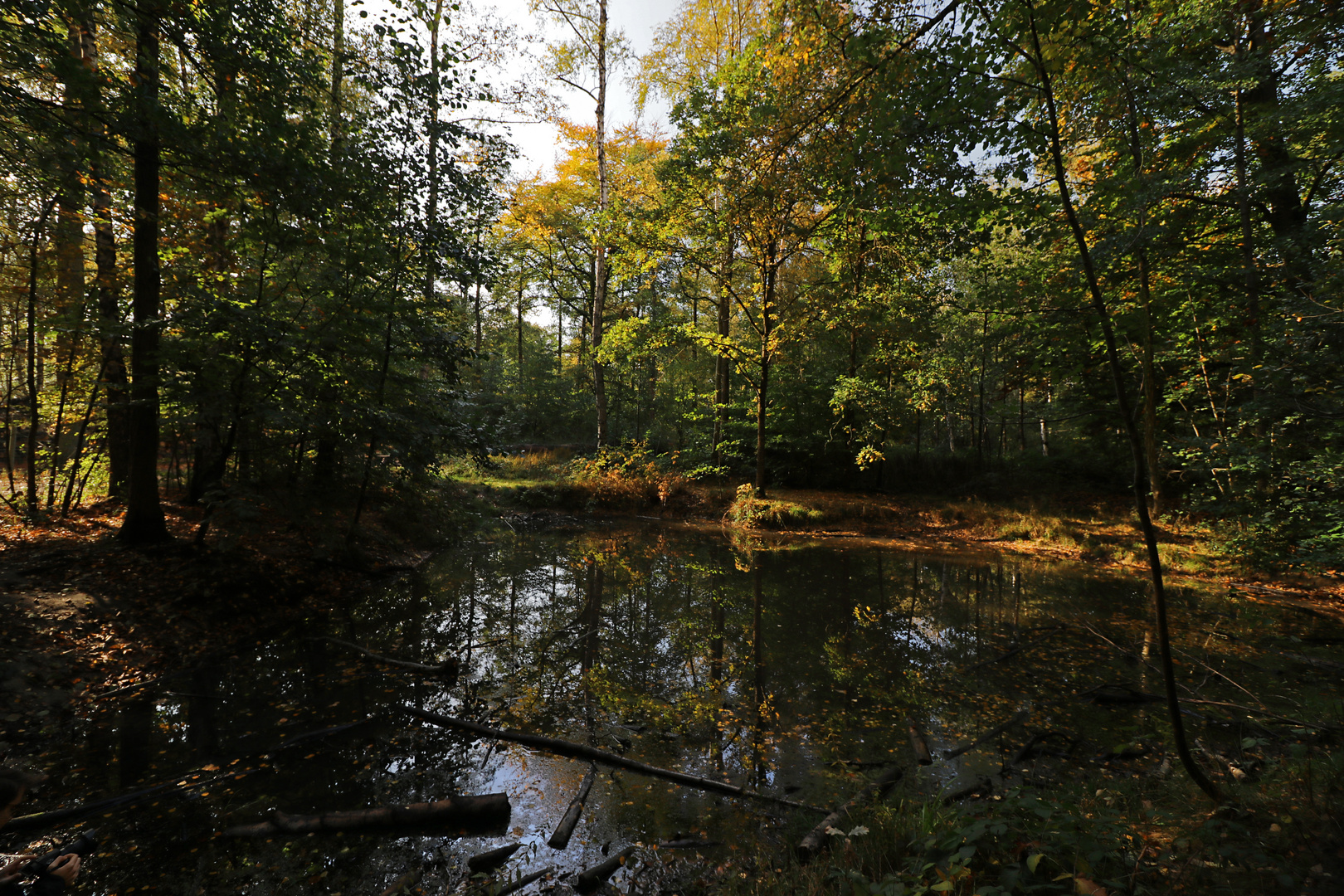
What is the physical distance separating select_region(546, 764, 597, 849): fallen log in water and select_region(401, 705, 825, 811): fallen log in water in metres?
0.25

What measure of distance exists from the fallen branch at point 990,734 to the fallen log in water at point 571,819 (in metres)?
3.15

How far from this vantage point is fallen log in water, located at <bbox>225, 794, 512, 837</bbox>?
3400 millimetres

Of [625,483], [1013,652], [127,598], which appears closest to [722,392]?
[625,483]

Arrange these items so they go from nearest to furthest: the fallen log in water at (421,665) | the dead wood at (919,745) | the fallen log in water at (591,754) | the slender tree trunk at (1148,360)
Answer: the fallen log in water at (591,754), the dead wood at (919,745), the fallen log in water at (421,665), the slender tree trunk at (1148,360)

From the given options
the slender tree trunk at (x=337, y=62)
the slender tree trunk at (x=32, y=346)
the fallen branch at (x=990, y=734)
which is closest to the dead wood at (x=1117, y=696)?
the fallen branch at (x=990, y=734)

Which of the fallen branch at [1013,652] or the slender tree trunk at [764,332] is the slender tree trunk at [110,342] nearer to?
the fallen branch at [1013,652]

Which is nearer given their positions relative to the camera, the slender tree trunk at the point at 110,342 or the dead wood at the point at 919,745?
the dead wood at the point at 919,745

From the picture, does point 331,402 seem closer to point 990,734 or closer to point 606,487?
point 990,734

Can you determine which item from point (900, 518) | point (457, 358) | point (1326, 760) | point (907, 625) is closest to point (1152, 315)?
point (900, 518)

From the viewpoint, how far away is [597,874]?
10.3 ft

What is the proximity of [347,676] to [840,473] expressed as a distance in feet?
57.6

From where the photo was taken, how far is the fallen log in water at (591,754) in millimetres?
3969

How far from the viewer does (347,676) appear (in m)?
5.78

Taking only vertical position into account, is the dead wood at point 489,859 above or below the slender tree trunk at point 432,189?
below
